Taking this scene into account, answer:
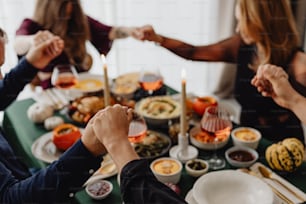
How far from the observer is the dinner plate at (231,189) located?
0.93 meters

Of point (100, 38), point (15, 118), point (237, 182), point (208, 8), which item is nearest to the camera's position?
point (237, 182)

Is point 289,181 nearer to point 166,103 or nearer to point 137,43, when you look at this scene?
point 166,103

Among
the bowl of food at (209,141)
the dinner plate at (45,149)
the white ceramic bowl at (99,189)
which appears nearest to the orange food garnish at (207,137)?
the bowl of food at (209,141)

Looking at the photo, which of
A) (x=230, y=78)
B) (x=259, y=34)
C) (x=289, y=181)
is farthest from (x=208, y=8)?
(x=289, y=181)

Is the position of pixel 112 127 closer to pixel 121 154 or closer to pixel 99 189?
pixel 121 154

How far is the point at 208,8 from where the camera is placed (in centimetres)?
253

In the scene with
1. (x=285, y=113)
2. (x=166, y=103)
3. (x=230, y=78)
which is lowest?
(x=230, y=78)

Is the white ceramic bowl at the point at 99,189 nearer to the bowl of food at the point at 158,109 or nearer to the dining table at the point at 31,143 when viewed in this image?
the dining table at the point at 31,143

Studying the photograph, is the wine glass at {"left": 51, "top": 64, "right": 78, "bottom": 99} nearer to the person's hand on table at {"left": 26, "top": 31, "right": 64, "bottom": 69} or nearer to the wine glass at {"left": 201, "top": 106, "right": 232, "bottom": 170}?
the person's hand on table at {"left": 26, "top": 31, "right": 64, "bottom": 69}

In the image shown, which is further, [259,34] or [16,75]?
[259,34]

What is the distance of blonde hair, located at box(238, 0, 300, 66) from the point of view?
4.71 ft

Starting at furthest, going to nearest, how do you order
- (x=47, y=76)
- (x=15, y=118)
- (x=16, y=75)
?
(x=47, y=76)
(x=15, y=118)
(x=16, y=75)

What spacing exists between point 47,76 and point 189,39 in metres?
1.13

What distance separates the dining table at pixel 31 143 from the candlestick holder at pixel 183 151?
29mm
